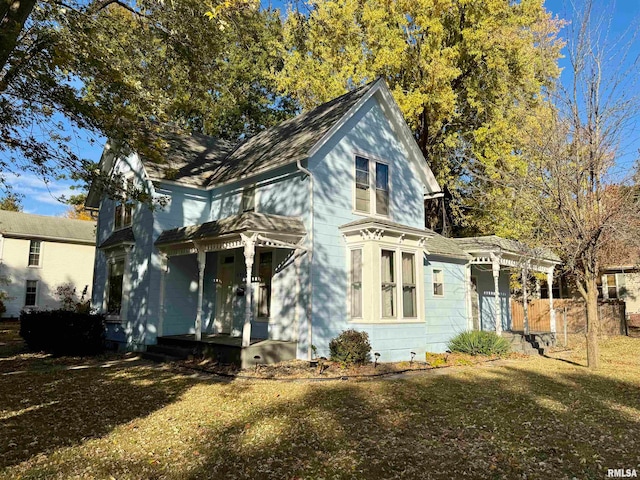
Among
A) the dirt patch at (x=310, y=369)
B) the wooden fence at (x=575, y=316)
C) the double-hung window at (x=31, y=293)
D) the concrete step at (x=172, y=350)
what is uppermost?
the double-hung window at (x=31, y=293)

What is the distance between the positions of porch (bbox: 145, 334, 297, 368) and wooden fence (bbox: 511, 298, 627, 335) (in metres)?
15.7

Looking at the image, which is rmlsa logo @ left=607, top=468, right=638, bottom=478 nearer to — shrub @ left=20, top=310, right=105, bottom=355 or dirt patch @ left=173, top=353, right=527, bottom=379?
dirt patch @ left=173, top=353, right=527, bottom=379

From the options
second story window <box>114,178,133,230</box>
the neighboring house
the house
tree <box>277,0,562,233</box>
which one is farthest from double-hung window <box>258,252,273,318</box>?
the neighboring house

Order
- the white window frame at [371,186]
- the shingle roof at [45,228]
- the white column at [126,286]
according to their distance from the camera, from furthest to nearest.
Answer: the shingle roof at [45,228], the white column at [126,286], the white window frame at [371,186]

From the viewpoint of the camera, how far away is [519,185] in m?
12.0

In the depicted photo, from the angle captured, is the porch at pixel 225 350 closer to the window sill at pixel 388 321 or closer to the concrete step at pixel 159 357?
the concrete step at pixel 159 357

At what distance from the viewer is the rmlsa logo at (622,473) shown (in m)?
4.89

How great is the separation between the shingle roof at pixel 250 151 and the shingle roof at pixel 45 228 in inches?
645

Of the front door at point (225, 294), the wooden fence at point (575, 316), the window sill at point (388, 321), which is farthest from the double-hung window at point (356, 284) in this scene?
the wooden fence at point (575, 316)

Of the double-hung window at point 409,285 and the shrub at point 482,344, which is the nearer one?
the double-hung window at point 409,285

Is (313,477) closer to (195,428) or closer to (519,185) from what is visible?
(195,428)

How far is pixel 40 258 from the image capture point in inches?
1167

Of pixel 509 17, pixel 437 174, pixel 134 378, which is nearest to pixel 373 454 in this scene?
pixel 134 378

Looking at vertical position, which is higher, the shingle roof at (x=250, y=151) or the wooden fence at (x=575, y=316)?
the shingle roof at (x=250, y=151)
